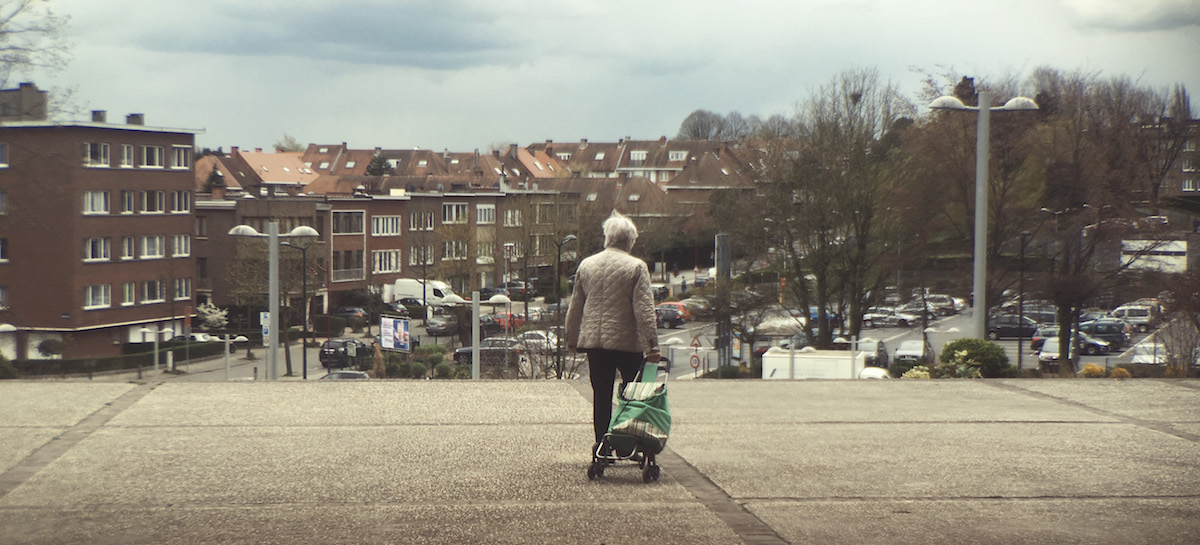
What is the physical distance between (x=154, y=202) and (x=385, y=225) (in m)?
19.2

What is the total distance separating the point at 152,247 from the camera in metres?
64.4

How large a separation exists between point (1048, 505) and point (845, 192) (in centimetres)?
3810

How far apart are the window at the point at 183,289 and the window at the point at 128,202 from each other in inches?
197

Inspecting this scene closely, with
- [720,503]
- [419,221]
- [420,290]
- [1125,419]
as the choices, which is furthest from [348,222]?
[720,503]

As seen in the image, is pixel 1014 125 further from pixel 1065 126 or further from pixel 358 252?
pixel 358 252

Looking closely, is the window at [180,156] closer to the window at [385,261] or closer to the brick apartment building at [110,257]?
the brick apartment building at [110,257]

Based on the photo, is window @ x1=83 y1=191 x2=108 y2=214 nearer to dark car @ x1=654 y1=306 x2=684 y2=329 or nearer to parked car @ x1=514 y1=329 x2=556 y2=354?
parked car @ x1=514 y1=329 x2=556 y2=354

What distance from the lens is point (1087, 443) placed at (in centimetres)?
789

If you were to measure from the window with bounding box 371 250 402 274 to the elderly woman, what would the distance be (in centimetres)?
7352

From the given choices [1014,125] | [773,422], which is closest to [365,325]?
[1014,125]

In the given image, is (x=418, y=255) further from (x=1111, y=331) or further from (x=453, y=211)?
(x=1111, y=331)

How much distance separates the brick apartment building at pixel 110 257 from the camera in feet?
188

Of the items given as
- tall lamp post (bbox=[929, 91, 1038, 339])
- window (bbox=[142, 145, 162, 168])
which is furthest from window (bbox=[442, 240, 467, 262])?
tall lamp post (bbox=[929, 91, 1038, 339])

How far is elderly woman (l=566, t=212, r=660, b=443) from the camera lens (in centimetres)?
649
